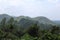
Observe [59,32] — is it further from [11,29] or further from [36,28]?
[11,29]

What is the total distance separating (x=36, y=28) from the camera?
5741 centimetres


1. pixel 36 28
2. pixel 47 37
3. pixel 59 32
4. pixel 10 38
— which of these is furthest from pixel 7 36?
pixel 59 32

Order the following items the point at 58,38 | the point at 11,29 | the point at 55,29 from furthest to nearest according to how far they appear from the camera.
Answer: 1. the point at 11,29
2. the point at 55,29
3. the point at 58,38

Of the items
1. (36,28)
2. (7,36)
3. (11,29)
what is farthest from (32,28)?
(7,36)

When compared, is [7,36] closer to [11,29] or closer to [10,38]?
[10,38]

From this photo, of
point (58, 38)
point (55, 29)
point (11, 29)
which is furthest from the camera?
point (11, 29)

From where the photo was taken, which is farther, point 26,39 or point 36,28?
point 36,28

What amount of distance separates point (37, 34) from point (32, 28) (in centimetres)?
281

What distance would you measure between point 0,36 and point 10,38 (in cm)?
282

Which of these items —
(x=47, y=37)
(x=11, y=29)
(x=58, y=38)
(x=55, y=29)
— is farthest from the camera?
(x=11, y=29)

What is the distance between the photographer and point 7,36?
45562 millimetres

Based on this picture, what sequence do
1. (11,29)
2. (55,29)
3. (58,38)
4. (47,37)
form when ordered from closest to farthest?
1. (47,37)
2. (58,38)
3. (55,29)
4. (11,29)

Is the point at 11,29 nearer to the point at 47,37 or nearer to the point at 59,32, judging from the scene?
the point at 59,32

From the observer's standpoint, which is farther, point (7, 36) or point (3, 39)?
point (7, 36)
